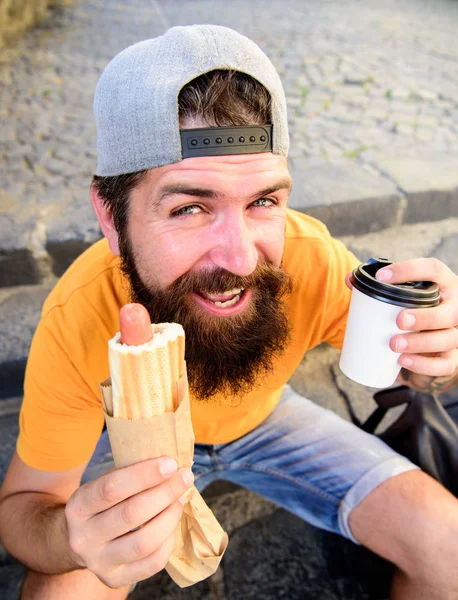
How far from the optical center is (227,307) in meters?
1.57

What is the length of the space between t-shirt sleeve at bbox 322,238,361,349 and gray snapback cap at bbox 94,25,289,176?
0.55 metres

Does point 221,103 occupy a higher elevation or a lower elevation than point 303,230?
higher

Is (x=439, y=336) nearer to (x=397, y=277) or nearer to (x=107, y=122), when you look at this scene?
(x=397, y=277)

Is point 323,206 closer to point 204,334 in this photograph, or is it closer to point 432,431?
point 432,431

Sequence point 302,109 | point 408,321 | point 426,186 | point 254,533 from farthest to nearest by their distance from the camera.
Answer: point 302,109
point 426,186
point 254,533
point 408,321

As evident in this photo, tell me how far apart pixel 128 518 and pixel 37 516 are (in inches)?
23.6

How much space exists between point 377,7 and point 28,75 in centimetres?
627

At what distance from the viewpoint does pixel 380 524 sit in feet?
5.85

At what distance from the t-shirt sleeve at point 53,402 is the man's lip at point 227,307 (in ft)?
1.47

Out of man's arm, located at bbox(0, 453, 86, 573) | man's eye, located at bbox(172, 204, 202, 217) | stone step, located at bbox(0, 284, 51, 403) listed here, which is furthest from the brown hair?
stone step, located at bbox(0, 284, 51, 403)

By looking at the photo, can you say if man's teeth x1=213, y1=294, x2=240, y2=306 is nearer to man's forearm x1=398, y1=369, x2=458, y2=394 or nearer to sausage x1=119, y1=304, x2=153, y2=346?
sausage x1=119, y1=304, x2=153, y2=346

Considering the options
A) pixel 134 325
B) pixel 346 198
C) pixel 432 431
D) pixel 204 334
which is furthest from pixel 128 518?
pixel 346 198

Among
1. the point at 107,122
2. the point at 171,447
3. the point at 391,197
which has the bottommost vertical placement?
the point at 391,197

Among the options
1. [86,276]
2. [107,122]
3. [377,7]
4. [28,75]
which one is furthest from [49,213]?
[377,7]
